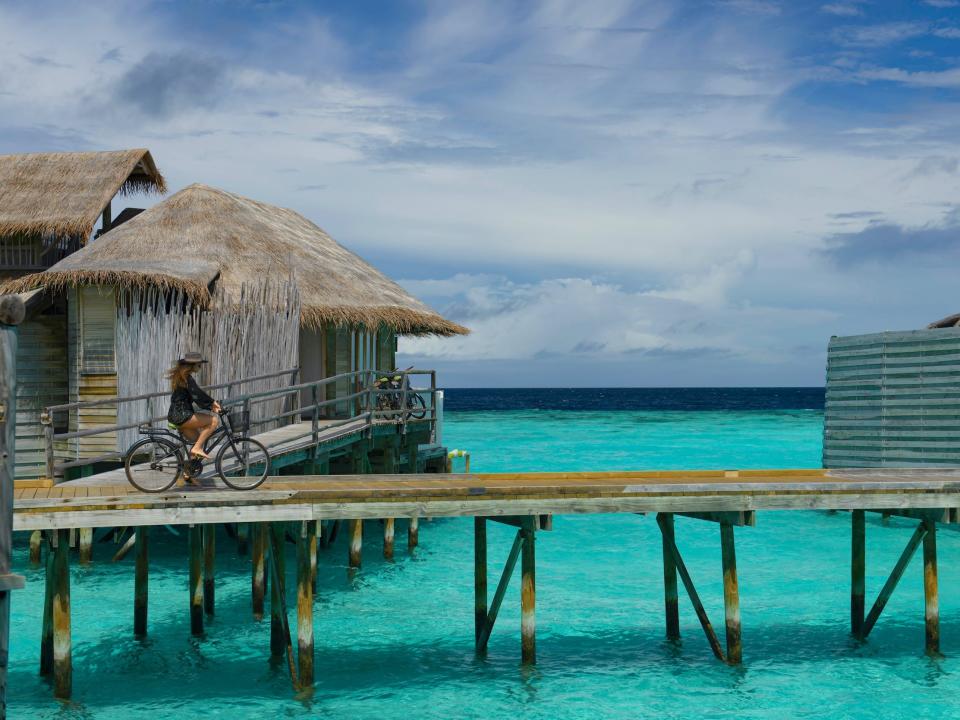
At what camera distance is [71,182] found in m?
23.8

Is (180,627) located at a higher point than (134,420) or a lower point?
lower

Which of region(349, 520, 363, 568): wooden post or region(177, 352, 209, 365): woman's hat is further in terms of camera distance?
region(349, 520, 363, 568): wooden post

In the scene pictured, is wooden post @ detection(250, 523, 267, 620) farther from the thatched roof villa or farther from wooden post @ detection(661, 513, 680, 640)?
wooden post @ detection(661, 513, 680, 640)

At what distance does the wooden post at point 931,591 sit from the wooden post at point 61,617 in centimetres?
956

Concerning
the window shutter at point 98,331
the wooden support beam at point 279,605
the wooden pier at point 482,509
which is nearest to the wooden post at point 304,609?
the wooden pier at point 482,509

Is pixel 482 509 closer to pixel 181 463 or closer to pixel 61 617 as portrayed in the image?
pixel 181 463

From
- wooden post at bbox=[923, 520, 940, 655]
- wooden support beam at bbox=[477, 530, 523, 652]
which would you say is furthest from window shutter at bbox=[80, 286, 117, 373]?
wooden post at bbox=[923, 520, 940, 655]

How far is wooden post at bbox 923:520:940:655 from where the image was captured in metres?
13.1

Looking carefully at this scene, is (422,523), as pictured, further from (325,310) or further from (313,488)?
(313,488)

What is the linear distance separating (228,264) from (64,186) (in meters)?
5.93

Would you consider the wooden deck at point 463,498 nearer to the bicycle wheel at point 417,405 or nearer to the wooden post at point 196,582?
the wooden post at point 196,582

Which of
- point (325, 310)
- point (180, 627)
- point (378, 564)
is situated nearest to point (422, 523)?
point (378, 564)

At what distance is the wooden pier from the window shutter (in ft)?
16.1

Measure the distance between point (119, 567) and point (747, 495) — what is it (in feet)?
35.7
